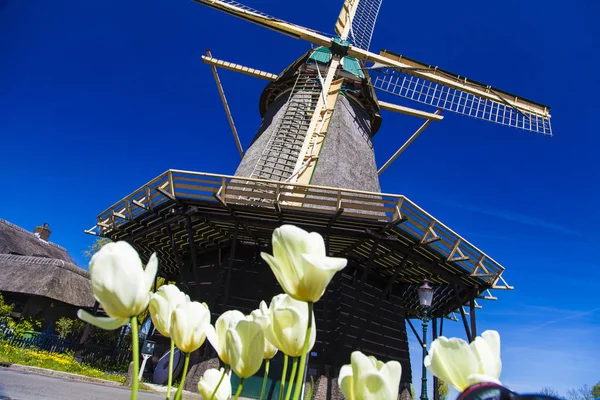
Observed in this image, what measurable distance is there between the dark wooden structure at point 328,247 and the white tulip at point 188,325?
6.61m

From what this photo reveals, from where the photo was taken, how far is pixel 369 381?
26.7 inches

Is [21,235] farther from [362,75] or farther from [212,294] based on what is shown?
[362,75]

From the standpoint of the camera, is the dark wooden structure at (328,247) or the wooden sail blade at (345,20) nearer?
the dark wooden structure at (328,247)

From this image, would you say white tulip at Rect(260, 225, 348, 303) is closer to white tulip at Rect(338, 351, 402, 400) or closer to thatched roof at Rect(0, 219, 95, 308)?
white tulip at Rect(338, 351, 402, 400)

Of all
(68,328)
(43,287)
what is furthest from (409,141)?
(43,287)

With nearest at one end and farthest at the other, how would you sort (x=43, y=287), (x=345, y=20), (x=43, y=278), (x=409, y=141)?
(x=409, y=141) < (x=345, y=20) < (x=43, y=287) < (x=43, y=278)

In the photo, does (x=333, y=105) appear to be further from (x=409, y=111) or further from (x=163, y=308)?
(x=163, y=308)

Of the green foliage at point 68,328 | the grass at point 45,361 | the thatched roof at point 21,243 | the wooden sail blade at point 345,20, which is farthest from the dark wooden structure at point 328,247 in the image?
the thatched roof at point 21,243

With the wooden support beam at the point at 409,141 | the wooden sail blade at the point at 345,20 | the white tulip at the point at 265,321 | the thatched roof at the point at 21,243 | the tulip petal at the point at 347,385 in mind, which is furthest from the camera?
the thatched roof at the point at 21,243

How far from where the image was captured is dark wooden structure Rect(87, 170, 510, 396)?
8031 mm

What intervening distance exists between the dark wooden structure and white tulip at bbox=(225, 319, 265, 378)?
668 cm

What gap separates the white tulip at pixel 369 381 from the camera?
0.68 meters

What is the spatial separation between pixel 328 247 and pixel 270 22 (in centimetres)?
923

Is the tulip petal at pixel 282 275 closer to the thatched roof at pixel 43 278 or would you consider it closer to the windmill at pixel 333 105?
the windmill at pixel 333 105
